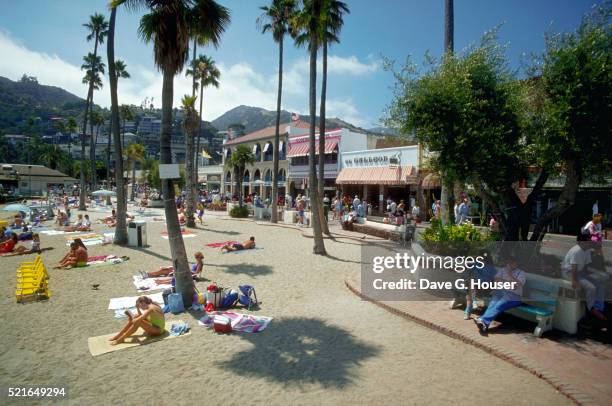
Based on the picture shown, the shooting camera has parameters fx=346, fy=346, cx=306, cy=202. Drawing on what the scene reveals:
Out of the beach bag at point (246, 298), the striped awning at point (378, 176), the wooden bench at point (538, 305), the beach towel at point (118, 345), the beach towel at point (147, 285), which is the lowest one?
the beach towel at point (118, 345)

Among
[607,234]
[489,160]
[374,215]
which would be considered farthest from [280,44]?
[607,234]

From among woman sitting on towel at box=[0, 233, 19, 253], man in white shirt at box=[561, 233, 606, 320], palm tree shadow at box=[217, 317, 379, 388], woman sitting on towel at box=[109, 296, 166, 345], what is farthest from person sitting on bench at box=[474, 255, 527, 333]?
woman sitting on towel at box=[0, 233, 19, 253]

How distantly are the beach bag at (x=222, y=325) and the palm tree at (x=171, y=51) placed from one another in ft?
5.84

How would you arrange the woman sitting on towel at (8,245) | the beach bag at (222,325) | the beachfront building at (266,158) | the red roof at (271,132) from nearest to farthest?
the beach bag at (222,325), the woman sitting on towel at (8,245), the beachfront building at (266,158), the red roof at (271,132)

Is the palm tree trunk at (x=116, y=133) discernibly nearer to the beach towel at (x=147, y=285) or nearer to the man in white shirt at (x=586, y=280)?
the beach towel at (x=147, y=285)

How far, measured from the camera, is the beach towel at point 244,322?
22.0 feet

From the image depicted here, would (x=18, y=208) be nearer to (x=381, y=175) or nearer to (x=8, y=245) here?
(x=8, y=245)

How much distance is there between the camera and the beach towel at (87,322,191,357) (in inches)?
231

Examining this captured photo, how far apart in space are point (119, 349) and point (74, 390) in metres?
1.25

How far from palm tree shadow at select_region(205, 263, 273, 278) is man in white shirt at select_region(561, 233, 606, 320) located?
767 cm

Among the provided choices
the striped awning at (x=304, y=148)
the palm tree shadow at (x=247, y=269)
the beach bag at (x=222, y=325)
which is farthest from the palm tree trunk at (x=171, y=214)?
the striped awning at (x=304, y=148)

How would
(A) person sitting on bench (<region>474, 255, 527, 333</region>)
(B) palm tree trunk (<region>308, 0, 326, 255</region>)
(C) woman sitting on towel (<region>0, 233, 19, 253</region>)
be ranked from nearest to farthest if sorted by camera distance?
1. (A) person sitting on bench (<region>474, 255, 527, 333</region>)
2. (B) palm tree trunk (<region>308, 0, 326, 255</region>)
3. (C) woman sitting on towel (<region>0, 233, 19, 253</region>)

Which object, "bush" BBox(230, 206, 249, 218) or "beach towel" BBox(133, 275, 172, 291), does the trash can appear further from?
"bush" BBox(230, 206, 249, 218)

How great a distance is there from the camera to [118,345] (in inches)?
239
